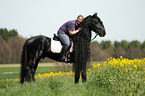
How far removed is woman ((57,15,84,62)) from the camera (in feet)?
20.4

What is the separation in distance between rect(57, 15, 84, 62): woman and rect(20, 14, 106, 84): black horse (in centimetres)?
18

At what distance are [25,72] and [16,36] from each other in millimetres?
21663

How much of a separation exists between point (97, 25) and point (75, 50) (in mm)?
1186

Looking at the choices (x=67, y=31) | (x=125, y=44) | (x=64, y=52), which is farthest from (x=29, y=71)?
(x=125, y=44)

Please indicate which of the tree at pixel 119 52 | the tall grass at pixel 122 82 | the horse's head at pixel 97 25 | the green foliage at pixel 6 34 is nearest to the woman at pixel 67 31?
the horse's head at pixel 97 25

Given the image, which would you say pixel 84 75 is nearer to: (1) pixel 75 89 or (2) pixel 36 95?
(1) pixel 75 89

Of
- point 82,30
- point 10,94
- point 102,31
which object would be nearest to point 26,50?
point 10,94

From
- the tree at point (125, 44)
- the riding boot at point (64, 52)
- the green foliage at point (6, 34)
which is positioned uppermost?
the green foliage at point (6, 34)

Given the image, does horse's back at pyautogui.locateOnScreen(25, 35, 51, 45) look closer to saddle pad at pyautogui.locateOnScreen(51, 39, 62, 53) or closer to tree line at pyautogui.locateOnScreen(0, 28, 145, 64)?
saddle pad at pyautogui.locateOnScreen(51, 39, 62, 53)

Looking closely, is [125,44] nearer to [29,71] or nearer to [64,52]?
[64,52]

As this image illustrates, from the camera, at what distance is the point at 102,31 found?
20.6ft

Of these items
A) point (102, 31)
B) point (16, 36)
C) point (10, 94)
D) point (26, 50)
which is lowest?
point (10, 94)

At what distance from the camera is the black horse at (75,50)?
241 inches

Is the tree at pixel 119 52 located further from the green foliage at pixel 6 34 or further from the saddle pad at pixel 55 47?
the saddle pad at pixel 55 47
